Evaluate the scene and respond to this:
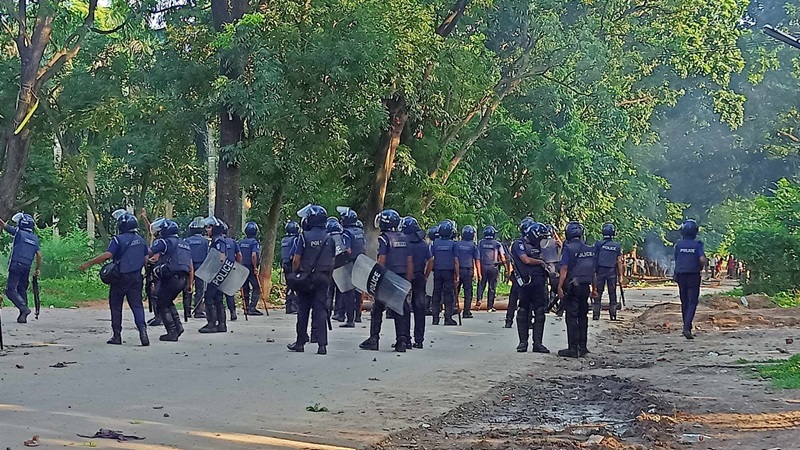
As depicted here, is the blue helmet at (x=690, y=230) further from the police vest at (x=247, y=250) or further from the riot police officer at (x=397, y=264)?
the police vest at (x=247, y=250)

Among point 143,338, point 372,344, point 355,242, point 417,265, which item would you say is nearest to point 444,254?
point 355,242

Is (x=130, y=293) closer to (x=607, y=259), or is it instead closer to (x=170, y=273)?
(x=170, y=273)

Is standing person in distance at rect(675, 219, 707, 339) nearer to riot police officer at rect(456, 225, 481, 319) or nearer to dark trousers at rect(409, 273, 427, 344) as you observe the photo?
riot police officer at rect(456, 225, 481, 319)

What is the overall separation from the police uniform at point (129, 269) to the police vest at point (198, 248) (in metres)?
3.48

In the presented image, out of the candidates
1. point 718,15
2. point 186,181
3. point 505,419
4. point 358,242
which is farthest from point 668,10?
point 505,419

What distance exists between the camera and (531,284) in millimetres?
16188

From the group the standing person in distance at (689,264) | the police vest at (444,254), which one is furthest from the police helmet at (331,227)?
the standing person in distance at (689,264)

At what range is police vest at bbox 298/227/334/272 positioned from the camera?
1519 cm

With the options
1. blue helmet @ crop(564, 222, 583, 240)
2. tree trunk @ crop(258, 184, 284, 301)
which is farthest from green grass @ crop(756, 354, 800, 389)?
tree trunk @ crop(258, 184, 284, 301)

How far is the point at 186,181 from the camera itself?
37719 mm

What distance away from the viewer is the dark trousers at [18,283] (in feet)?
62.2

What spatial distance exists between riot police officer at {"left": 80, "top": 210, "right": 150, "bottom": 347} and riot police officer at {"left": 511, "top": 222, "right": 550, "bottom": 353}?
535 centimetres

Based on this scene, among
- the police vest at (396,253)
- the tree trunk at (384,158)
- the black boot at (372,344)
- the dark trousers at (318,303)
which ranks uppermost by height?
the tree trunk at (384,158)

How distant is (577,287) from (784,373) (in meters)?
3.35
